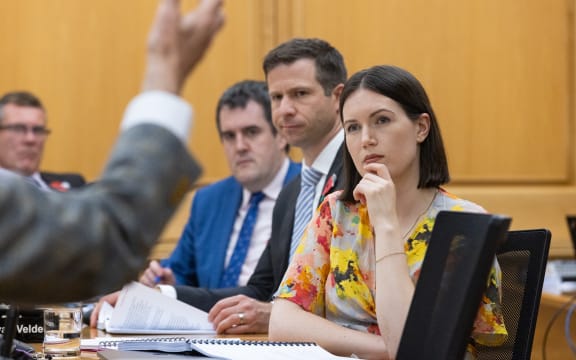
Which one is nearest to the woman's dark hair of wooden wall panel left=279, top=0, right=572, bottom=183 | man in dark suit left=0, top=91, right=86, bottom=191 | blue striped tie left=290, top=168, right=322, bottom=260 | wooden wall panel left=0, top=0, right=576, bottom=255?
blue striped tie left=290, top=168, right=322, bottom=260

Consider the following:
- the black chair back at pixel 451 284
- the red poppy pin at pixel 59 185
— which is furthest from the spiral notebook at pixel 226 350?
the red poppy pin at pixel 59 185

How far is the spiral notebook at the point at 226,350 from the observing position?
1945 mm

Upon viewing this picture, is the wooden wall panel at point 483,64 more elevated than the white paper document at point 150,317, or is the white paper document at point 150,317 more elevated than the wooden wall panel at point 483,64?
the wooden wall panel at point 483,64

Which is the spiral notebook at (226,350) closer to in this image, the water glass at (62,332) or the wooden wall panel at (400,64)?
the water glass at (62,332)

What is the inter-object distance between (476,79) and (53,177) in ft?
8.77

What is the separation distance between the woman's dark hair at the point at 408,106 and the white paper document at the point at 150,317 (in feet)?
2.03

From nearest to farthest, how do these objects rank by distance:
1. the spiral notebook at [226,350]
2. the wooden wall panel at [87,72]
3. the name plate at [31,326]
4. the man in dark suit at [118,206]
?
the man in dark suit at [118,206] → the spiral notebook at [226,350] → the name plate at [31,326] → the wooden wall panel at [87,72]

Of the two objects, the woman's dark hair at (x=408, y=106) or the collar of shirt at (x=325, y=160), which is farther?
the collar of shirt at (x=325, y=160)

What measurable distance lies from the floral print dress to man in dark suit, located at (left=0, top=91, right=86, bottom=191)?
9.26 ft

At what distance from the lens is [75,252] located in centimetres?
103

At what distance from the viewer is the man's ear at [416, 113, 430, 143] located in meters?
2.46

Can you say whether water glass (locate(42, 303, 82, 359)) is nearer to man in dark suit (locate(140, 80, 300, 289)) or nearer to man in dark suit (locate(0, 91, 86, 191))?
man in dark suit (locate(140, 80, 300, 289))

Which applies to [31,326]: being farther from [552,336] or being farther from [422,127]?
[552,336]

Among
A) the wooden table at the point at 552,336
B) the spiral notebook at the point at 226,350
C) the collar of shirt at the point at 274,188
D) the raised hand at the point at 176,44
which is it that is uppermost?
the raised hand at the point at 176,44
